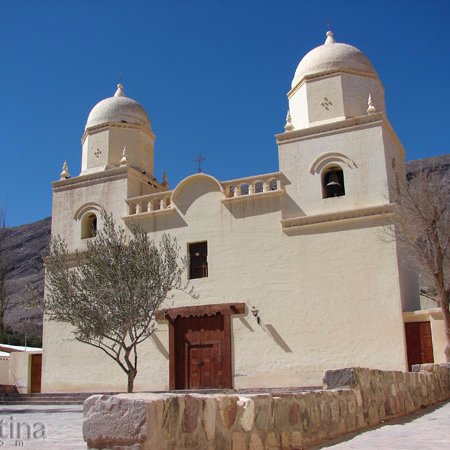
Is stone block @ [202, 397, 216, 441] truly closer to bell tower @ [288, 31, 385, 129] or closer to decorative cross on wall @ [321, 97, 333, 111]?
bell tower @ [288, 31, 385, 129]

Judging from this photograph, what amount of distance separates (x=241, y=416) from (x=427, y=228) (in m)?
11.9

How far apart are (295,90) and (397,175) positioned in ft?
14.4

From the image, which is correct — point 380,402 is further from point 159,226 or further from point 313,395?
point 159,226

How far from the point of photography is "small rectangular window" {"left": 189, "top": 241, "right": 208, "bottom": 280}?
18.6m

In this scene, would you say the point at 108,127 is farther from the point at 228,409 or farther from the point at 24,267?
the point at 24,267

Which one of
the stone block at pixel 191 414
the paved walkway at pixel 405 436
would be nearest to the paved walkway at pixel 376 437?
the paved walkway at pixel 405 436

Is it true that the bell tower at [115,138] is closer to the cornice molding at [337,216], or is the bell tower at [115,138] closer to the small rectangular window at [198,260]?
the small rectangular window at [198,260]

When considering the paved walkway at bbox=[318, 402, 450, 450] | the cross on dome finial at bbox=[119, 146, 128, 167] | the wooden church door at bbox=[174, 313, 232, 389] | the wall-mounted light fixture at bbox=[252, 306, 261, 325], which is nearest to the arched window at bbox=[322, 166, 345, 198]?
the wall-mounted light fixture at bbox=[252, 306, 261, 325]

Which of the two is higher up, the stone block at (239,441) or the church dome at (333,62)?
the church dome at (333,62)

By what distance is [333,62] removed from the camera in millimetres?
18750

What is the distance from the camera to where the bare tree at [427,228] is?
15.2 m

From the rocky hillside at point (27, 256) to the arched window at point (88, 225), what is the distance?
28970 millimetres

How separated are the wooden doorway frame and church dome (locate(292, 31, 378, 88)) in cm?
772

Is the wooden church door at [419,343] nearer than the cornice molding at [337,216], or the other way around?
the wooden church door at [419,343]
